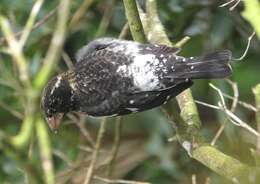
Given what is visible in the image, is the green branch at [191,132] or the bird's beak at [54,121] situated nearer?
the green branch at [191,132]

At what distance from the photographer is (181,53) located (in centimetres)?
466

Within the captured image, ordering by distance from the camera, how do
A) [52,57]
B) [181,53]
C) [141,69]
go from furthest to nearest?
[181,53]
[141,69]
[52,57]

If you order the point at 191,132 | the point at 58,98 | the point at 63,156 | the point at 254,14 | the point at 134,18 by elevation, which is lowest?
the point at 63,156

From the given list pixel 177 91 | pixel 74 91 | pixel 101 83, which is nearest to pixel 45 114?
pixel 74 91

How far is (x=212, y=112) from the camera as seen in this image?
5242 mm

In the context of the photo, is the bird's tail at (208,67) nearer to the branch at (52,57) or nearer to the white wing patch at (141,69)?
the white wing patch at (141,69)

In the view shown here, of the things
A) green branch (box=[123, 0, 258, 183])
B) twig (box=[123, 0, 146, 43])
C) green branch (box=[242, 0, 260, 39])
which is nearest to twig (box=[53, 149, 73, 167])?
green branch (box=[123, 0, 258, 183])

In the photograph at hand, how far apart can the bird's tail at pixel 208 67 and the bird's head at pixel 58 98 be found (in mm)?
641

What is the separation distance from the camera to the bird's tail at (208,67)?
3.10 metres

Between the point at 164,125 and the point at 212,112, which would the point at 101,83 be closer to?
the point at 164,125

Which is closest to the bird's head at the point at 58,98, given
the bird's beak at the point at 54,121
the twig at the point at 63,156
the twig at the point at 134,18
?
the bird's beak at the point at 54,121

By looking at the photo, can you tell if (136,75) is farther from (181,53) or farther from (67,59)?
(181,53)

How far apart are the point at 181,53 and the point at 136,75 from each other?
1461 millimetres

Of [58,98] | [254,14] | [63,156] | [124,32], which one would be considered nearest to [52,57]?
[254,14]
